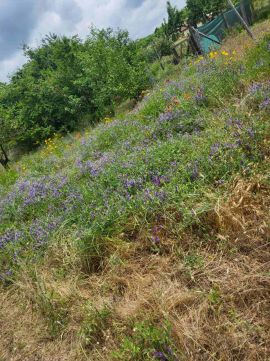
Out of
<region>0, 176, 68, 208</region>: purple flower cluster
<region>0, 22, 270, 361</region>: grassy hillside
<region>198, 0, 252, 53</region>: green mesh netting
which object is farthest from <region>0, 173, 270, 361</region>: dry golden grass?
<region>198, 0, 252, 53</region>: green mesh netting

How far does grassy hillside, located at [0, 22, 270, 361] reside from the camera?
2.08 m

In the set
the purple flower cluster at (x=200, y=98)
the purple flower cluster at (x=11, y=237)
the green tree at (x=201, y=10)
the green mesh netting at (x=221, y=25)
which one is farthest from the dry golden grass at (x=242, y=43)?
the green tree at (x=201, y=10)

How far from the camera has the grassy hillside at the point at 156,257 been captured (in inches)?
82.0

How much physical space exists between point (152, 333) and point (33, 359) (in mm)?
1173

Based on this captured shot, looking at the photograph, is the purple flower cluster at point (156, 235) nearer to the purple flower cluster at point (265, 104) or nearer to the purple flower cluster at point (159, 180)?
the purple flower cluster at point (159, 180)

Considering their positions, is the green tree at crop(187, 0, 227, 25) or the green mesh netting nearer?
the green mesh netting

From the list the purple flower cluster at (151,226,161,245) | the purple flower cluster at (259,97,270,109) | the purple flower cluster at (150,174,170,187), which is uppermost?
the purple flower cluster at (259,97,270,109)

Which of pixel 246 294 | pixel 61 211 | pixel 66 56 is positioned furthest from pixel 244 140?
pixel 66 56

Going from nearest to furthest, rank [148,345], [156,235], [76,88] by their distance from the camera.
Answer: [148,345] → [156,235] → [76,88]

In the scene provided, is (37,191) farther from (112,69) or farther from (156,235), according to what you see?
(112,69)

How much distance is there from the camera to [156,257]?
9.11 feet

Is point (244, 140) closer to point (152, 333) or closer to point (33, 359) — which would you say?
point (152, 333)

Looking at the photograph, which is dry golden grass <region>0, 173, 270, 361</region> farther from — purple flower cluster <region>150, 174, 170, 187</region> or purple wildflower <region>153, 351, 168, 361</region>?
purple flower cluster <region>150, 174, 170, 187</region>

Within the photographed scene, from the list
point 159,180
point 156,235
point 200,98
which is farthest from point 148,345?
point 200,98
